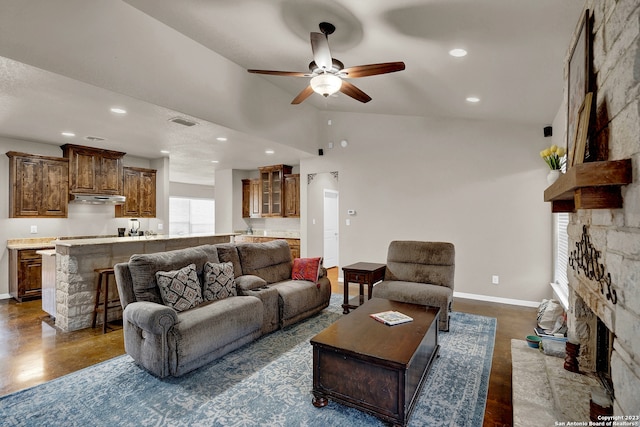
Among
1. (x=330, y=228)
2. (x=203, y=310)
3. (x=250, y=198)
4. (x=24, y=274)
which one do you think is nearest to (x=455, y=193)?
(x=330, y=228)

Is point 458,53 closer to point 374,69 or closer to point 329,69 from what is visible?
point 374,69

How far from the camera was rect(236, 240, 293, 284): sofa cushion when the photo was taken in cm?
391

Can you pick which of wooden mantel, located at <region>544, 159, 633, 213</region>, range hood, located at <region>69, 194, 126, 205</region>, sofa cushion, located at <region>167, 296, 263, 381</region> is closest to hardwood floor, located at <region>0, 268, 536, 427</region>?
sofa cushion, located at <region>167, 296, 263, 381</region>

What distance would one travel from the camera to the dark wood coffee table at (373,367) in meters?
1.94

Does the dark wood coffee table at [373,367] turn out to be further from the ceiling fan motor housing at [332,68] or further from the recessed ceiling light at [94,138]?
the recessed ceiling light at [94,138]

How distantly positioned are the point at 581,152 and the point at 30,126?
6.05 metres

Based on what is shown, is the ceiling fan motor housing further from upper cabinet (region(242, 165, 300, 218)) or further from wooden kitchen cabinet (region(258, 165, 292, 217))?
wooden kitchen cabinet (region(258, 165, 292, 217))

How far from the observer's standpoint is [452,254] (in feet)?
13.0

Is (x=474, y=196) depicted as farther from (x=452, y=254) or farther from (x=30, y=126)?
(x=30, y=126)

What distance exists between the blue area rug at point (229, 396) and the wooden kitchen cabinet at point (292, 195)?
464 cm

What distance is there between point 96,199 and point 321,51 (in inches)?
205

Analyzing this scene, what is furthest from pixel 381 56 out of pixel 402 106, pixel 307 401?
pixel 307 401

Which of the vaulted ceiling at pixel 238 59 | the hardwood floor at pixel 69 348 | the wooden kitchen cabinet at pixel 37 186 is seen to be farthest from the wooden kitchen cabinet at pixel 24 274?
the vaulted ceiling at pixel 238 59

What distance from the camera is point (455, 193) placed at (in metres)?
5.13
